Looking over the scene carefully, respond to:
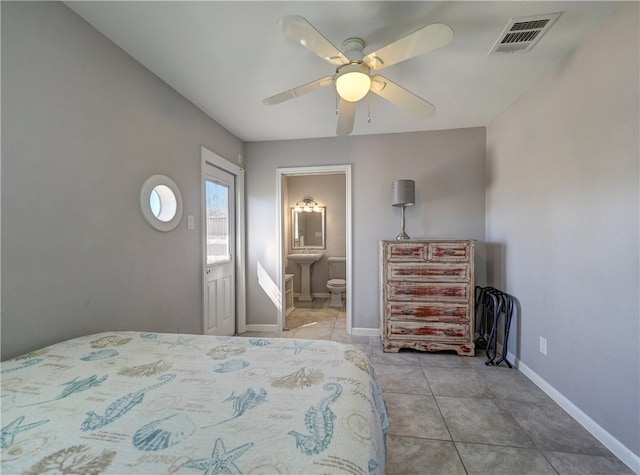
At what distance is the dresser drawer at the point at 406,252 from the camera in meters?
2.73

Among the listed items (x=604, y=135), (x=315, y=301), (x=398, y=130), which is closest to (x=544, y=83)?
(x=604, y=135)

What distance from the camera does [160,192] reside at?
211cm

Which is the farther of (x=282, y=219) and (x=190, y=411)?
(x=282, y=219)

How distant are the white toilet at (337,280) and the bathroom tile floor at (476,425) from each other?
6.43 ft

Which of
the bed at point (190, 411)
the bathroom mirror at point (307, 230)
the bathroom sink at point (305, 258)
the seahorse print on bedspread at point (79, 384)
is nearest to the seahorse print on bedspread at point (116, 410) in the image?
the bed at point (190, 411)

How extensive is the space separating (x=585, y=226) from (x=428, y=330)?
159 centimetres

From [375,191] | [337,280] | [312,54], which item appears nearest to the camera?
[312,54]

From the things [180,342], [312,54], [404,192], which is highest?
[312,54]

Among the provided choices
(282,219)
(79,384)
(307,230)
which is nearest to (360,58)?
(79,384)

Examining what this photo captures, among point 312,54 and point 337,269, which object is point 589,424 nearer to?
point 312,54

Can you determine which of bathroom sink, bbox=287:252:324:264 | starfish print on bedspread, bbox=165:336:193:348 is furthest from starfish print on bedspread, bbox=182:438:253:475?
bathroom sink, bbox=287:252:324:264

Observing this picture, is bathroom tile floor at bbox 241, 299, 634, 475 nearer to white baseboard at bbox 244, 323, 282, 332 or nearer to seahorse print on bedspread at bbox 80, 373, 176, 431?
seahorse print on bedspread at bbox 80, 373, 176, 431

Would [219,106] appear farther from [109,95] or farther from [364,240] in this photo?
[364,240]

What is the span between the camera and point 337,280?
15.5 ft
